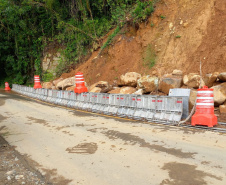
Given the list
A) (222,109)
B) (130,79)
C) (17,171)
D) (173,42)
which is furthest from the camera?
(173,42)

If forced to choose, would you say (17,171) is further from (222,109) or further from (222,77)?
(222,77)

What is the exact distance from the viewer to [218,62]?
11.1 metres

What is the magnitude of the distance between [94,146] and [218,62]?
351 inches

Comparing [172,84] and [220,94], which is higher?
[172,84]

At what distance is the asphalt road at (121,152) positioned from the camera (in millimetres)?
3781

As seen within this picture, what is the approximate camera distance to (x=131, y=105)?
362 inches

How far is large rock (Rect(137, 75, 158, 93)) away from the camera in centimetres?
1167

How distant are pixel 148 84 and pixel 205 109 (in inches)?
195

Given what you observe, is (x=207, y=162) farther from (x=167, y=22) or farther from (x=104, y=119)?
(x=167, y=22)

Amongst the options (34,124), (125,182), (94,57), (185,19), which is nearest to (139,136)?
(125,182)

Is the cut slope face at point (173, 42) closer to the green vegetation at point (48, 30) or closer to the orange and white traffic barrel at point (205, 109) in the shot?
the green vegetation at point (48, 30)

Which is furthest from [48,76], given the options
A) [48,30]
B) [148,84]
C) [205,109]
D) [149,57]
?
[205,109]

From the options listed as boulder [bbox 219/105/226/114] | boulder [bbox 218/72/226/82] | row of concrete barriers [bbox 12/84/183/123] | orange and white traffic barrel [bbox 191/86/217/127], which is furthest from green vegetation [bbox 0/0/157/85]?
orange and white traffic barrel [bbox 191/86/217/127]

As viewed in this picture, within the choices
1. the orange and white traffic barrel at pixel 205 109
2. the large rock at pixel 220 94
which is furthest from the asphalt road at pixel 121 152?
the large rock at pixel 220 94
